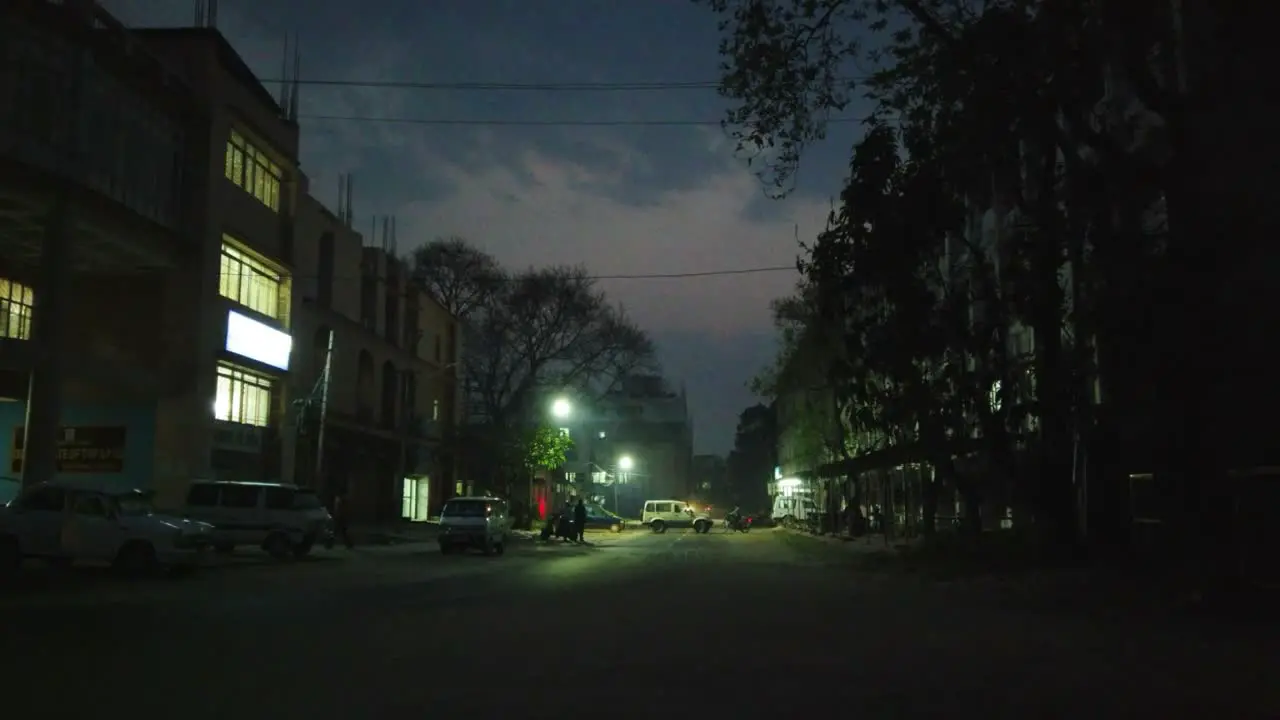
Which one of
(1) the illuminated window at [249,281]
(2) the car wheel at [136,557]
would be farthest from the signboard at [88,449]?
(2) the car wheel at [136,557]

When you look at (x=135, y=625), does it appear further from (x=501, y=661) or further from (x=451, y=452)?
(x=451, y=452)

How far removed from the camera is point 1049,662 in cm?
1035

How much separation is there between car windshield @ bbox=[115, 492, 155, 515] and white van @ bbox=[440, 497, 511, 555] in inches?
470

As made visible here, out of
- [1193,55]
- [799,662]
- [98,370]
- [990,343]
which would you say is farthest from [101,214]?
[1193,55]

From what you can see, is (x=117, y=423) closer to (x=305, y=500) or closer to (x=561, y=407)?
(x=305, y=500)

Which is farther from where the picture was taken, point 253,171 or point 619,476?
point 619,476

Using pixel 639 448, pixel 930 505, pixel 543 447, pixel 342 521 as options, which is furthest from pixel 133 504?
pixel 639 448

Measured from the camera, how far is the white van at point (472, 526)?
106 feet

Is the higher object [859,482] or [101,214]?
[101,214]

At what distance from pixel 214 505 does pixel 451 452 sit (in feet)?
91.7

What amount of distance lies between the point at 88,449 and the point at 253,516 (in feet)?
25.4

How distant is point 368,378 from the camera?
4872 centimetres

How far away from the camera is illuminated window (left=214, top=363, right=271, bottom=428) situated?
1334 inches

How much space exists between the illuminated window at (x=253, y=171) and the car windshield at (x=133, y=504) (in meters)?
15.8
